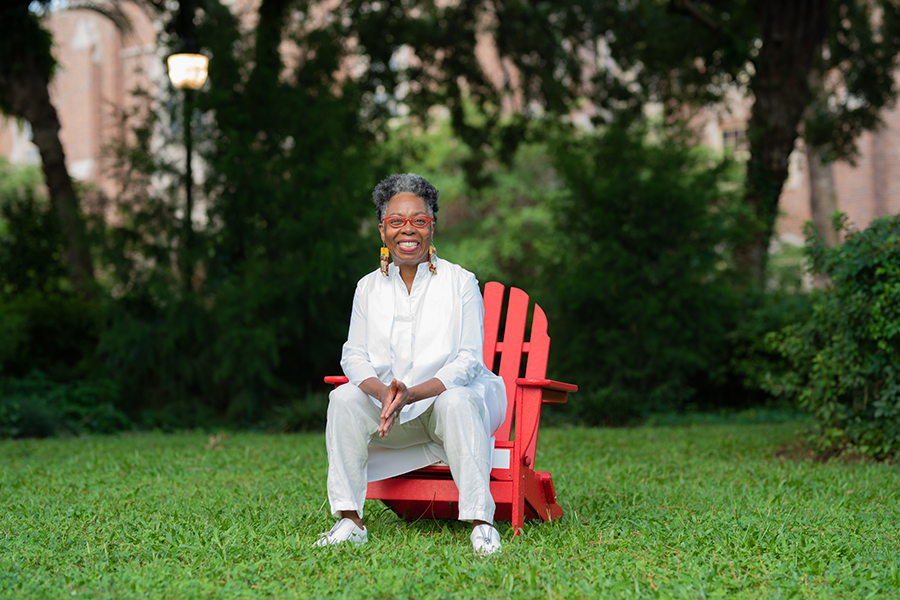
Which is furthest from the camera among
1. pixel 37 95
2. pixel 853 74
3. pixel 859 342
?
pixel 853 74

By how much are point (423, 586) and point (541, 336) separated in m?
1.33

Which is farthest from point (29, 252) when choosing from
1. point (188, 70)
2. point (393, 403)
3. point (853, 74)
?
point (853, 74)

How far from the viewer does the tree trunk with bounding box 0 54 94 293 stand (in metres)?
11.2

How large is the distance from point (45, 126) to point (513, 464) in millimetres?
10554

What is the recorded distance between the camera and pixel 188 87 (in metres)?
8.94

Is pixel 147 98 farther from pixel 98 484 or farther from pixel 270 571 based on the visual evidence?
pixel 270 571

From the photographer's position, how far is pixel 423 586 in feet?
8.43

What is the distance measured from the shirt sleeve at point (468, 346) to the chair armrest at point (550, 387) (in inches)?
7.9

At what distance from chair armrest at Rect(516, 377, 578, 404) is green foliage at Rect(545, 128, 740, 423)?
6346 millimetres

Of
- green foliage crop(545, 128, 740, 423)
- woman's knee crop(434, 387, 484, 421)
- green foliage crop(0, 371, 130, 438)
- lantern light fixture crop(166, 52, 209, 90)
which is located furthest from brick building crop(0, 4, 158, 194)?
woman's knee crop(434, 387, 484, 421)

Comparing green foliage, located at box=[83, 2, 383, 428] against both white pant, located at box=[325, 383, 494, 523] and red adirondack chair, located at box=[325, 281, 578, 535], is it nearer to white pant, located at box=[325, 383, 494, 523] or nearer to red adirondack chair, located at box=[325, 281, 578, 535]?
red adirondack chair, located at box=[325, 281, 578, 535]

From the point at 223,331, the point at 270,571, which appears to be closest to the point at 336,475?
the point at 270,571

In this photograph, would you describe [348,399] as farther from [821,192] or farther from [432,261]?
[821,192]

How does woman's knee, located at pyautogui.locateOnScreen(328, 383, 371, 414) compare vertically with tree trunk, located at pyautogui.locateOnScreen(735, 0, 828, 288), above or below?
below
